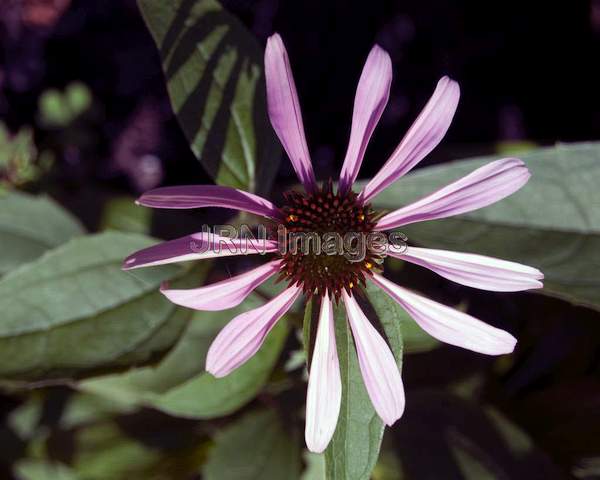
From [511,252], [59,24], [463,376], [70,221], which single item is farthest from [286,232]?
[59,24]

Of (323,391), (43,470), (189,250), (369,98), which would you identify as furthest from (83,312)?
(43,470)

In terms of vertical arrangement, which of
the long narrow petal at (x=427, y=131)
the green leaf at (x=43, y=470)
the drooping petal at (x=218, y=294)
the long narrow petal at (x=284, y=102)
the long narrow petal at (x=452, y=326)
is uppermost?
the long narrow petal at (x=284, y=102)

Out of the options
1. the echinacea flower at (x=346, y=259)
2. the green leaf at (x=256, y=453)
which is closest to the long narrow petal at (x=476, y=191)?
the echinacea flower at (x=346, y=259)

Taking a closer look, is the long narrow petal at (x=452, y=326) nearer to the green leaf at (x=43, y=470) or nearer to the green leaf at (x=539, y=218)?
the green leaf at (x=539, y=218)

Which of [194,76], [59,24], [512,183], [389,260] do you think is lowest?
[389,260]

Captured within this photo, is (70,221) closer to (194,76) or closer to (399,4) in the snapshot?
(194,76)

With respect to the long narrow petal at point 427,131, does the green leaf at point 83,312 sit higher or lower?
lower
